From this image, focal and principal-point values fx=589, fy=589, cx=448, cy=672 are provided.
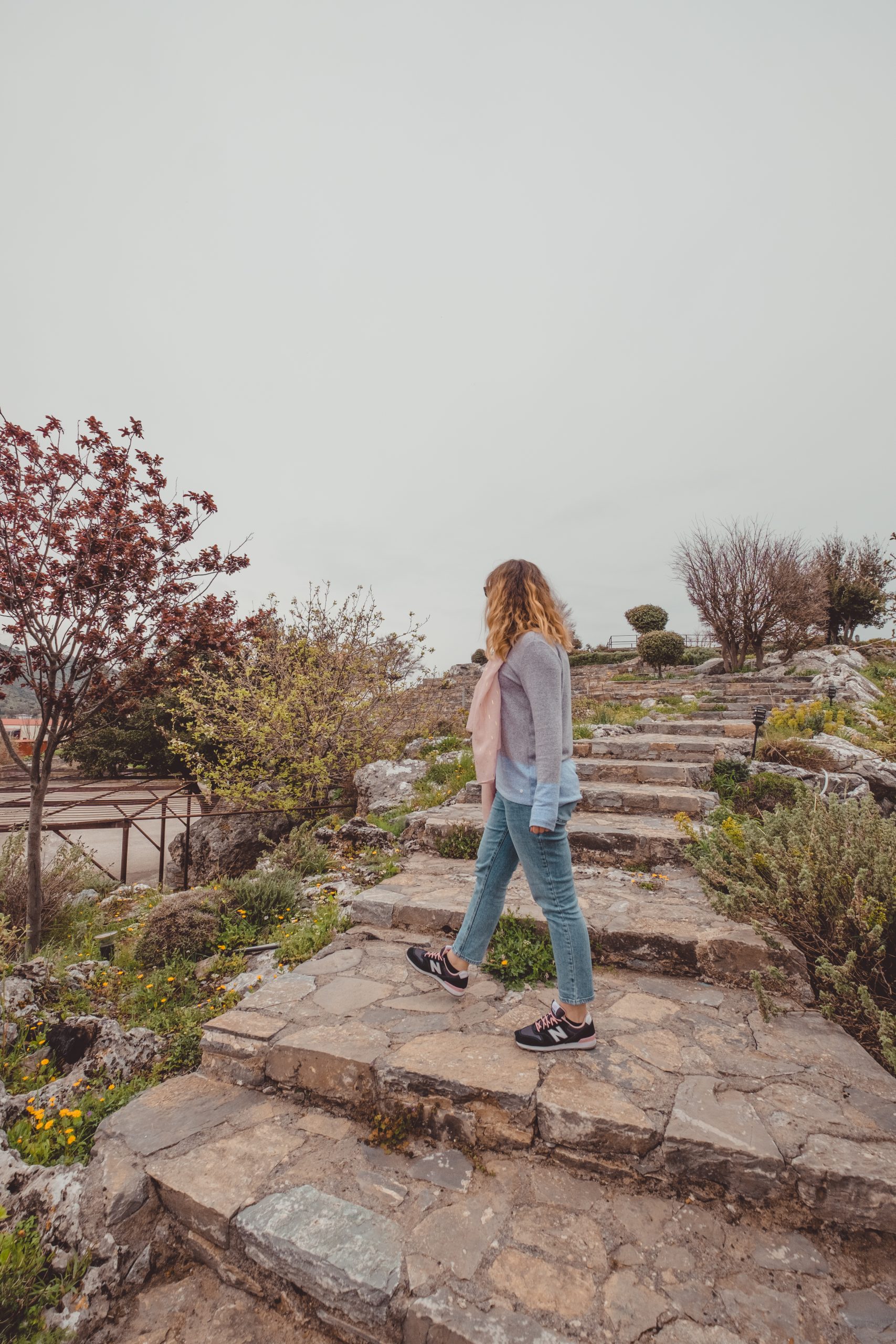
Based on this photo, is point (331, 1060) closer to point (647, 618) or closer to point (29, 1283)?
point (29, 1283)

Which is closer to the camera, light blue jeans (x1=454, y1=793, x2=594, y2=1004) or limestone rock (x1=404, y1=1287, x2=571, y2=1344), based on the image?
limestone rock (x1=404, y1=1287, x2=571, y2=1344)

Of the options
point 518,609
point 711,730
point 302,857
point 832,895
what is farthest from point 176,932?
point 711,730

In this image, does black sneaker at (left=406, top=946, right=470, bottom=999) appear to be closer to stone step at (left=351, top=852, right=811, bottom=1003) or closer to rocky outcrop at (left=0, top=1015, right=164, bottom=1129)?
stone step at (left=351, top=852, right=811, bottom=1003)

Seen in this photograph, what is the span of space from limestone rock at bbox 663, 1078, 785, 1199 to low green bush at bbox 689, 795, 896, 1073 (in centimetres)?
55

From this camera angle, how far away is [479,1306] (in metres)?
1.42

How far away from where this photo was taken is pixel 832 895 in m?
2.66

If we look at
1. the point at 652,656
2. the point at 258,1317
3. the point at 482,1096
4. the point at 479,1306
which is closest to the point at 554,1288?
the point at 479,1306

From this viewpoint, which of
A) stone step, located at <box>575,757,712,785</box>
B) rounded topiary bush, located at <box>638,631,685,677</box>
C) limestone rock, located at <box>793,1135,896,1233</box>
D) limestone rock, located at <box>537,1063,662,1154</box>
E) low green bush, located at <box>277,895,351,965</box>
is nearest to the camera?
limestone rock, located at <box>793,1135,896,1233</box>

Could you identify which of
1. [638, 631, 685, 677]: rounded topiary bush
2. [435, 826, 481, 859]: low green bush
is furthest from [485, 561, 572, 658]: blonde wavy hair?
[638, 631, 685, 677]: rounded topiary bush

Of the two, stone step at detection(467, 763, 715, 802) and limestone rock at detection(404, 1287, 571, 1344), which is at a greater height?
stone step at detection(467, 763, 715, 802)

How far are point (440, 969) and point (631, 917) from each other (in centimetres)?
116

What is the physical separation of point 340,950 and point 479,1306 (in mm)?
2028

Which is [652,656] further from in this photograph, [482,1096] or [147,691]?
[482,1096]

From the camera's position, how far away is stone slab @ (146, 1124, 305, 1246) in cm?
Answer: 174
